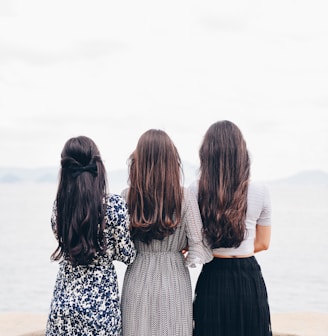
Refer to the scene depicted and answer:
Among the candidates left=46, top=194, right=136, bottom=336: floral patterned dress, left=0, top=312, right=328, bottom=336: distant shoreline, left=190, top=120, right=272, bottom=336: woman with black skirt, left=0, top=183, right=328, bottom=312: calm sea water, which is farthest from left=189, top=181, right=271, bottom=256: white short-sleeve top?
left=0, top=183, right=328, bottom=312: calm sea water

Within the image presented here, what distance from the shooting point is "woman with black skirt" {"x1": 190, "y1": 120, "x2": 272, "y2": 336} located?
2.99m

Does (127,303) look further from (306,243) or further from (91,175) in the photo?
(306,243)

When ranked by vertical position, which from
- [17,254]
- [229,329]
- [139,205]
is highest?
[139,205]

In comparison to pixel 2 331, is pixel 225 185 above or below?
above

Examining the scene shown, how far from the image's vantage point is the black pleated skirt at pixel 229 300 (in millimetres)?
3090

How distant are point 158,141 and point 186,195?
1.09 ft

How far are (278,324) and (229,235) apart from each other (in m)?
3.13

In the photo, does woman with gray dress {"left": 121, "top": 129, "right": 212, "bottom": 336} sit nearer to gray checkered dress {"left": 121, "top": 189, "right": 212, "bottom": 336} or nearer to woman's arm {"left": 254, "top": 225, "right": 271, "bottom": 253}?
gray checkered dress {"left": 121, "top": 189, "right": 212, "bottom": 336}

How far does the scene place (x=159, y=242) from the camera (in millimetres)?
2986

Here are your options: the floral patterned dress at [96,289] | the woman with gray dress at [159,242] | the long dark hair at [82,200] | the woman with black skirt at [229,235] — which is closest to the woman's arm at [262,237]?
the woman with black skirt at [229,235]

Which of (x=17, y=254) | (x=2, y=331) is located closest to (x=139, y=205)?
(x=2, y=331)

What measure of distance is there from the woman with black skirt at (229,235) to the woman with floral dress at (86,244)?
46 cm

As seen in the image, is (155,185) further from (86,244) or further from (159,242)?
(86,244)

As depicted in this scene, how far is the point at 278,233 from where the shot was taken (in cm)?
4044
